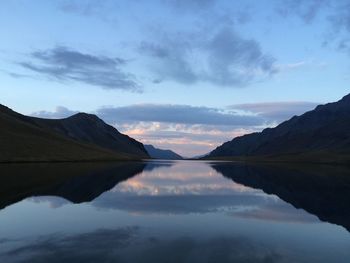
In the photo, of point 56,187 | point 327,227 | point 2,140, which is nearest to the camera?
point 327,227

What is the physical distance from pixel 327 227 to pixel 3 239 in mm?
19534

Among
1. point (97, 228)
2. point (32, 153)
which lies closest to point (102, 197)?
point (97, 228)

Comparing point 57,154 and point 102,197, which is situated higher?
point 57,154

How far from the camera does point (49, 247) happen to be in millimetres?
19734

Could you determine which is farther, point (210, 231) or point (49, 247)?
point (210, 231)

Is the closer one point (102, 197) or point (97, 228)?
point (97, 228)

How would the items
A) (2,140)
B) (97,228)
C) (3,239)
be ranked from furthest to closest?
(2,140) < (97,228) < (3,239)

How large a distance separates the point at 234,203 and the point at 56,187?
21699 millimetres

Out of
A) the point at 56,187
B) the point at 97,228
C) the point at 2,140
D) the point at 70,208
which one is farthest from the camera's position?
the point at 2,140

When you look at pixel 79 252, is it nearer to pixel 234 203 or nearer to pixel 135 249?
pixel 135 249

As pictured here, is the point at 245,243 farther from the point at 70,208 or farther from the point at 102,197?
the point at 102,197

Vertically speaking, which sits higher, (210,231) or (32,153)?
(32,153)

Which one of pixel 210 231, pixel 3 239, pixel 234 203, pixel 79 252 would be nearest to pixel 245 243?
pixel 210 231

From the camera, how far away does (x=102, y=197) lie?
42.9 meters
